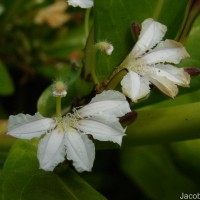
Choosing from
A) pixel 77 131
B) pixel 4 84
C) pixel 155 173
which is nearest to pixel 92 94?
pixel 77 131

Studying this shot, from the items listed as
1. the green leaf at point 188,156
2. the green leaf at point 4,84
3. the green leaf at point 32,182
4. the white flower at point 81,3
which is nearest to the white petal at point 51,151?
the green leaf at point 32,182

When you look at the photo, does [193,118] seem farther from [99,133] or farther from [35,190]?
[35,190]

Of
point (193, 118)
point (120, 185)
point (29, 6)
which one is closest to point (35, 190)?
point (193, 118)

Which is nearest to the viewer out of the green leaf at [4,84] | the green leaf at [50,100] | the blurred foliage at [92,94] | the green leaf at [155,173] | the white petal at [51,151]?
the white petal at [51,151]

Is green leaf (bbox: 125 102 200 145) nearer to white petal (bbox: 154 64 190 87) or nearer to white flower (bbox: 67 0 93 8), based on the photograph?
white petal (bbox: 154 64 190 87)

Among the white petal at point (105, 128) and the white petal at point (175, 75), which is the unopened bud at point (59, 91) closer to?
the white petal at point (105, 128)
